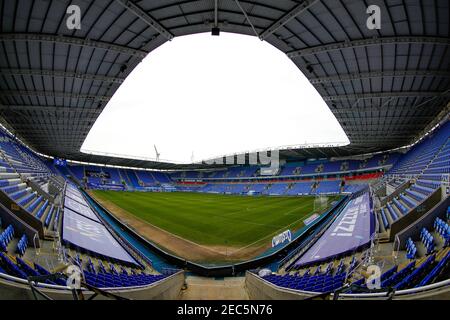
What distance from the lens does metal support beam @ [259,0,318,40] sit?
33.4 ft

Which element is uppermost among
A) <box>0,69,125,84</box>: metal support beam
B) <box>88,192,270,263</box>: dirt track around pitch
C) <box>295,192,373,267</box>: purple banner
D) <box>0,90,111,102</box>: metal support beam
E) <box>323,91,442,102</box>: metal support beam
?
<box>0,69,125,84</box>: metal support beam

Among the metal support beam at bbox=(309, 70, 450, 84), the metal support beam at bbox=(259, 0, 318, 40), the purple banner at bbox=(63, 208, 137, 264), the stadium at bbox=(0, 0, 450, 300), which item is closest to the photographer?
the stadium at bbox=(0, 0, 450, 300)

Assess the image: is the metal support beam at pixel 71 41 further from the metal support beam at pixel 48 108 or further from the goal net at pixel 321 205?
the goal net at pixel 321 205

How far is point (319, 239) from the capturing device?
50.7 ft

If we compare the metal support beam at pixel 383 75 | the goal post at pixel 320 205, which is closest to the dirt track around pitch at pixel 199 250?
the metal support beam at pixel 383 75

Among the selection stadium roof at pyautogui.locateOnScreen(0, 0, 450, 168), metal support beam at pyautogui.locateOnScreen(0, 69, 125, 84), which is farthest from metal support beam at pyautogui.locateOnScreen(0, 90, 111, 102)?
metal support beam at pyautogui.locateOnScreen(0, 69, 125, 84)

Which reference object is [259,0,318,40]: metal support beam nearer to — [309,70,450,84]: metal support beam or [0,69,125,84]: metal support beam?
[309,70,450,84]: metal support beam

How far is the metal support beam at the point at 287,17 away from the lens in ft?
33.4

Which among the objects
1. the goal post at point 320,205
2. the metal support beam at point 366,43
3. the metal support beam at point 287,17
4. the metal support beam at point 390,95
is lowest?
the goal post at point 320,205

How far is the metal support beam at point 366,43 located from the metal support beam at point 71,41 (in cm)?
944

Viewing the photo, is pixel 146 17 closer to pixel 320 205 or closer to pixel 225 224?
pixel 225 224

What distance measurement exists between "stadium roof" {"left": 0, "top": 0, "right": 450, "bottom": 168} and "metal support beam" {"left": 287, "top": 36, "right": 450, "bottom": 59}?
5 centimetres
